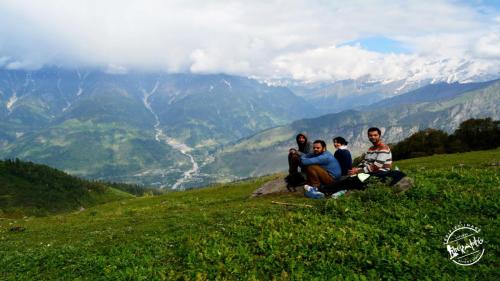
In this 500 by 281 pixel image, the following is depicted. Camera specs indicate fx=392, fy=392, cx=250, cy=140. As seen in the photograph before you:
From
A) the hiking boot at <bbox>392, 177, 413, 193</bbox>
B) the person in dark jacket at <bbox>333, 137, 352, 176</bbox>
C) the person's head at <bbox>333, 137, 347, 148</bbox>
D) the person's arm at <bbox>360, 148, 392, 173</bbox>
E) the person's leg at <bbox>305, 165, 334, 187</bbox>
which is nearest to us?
the hiking boot at <bbox>392, 177, 413, 193</bbox>

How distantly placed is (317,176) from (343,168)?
2.37 m

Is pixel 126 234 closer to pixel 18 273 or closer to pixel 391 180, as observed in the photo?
pixel 18 273

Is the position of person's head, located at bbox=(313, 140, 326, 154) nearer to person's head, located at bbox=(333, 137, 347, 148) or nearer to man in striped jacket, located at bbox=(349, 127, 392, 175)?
person's head, located at bbox=(333, 137, 347, 148)

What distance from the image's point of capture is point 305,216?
19688mm

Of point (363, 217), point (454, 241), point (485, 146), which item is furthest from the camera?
point (485, 146)

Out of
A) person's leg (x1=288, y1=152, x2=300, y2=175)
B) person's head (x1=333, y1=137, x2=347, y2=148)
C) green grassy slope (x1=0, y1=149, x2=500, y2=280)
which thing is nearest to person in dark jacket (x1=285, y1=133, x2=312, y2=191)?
person's leg (x1=288, y1=152, x2=300, y2=175)

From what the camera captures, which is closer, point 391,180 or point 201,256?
point 201,256

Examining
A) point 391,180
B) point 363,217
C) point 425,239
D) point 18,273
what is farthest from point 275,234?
point 18,273

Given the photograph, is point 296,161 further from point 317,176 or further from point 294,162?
point 317,176

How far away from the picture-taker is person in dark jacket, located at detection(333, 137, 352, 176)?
27891mm

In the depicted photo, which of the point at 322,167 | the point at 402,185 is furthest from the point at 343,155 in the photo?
the point at 402,185

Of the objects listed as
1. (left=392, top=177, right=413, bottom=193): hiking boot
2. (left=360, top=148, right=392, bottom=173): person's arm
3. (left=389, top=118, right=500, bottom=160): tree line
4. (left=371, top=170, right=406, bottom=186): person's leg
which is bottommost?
(left=389, top=118, right=500, bottom=160): tree line

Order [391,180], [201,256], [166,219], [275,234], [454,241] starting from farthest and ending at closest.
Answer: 1. [166,219]
2. [391,180]
3. [275,234]
4. [201,256]
5. [454,241]

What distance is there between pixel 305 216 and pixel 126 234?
A: 10.9 meters
